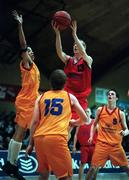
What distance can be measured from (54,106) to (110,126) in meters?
2.94

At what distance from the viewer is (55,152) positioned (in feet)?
15.1

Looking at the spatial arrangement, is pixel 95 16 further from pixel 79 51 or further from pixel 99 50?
pixel 79 51

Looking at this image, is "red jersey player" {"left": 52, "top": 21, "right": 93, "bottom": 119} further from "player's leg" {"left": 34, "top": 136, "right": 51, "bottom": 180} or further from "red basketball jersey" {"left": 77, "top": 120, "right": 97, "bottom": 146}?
"red basketball jersey" {"left": 77, "top": 120, "right": 97, "bottom": 146}

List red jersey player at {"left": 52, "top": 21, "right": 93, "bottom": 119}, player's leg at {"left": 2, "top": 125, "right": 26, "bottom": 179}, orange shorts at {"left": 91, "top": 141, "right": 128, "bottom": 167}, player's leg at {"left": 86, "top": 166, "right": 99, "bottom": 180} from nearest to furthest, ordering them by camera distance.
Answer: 1. red jersey player at {"left": 52, "top": 21, "right": 93, "bottom": 119}
2. player's leg at {"left": 2, "top": 125, "right": 26, "bottom": 179}
3. player's leg at {"left": 86, "top": 166, "right": 99, "bottom": 180}
4. orange shorts at {"left": 91, "top": 141, "right": 128, "bottom": 167}

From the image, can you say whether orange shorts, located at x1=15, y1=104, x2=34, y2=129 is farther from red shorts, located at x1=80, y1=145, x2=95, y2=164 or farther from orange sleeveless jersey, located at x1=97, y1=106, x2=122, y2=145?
red shorts, located at x1=80, y1=145, x2=95, y2=164

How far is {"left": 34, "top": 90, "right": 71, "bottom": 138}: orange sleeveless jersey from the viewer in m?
4.67

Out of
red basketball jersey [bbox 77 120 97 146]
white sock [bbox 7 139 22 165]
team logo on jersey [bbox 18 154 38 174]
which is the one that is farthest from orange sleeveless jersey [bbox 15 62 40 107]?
red basketball jersey [bbox 77 120 97 146]

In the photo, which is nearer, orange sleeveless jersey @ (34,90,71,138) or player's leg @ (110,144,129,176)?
orange sleeveless jersey @ (34,90,71,138)

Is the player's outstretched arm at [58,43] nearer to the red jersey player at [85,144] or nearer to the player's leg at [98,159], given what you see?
the player's leg at [98,159]

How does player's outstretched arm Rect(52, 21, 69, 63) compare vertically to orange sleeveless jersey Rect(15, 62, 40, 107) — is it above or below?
above

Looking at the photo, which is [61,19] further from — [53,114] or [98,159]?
[98,159]

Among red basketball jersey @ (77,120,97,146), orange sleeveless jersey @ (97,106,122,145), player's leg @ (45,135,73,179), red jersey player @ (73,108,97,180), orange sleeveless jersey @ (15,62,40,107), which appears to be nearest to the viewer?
player's leg @ (45,135,73,179)

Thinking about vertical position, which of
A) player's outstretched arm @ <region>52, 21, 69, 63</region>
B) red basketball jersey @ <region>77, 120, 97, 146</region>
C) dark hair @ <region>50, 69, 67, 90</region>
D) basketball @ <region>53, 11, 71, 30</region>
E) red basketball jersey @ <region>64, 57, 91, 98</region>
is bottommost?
red basketball jersey @ <region>77, 120, 97, 146</region>

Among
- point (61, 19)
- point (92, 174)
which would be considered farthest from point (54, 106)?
point (92, 174)
